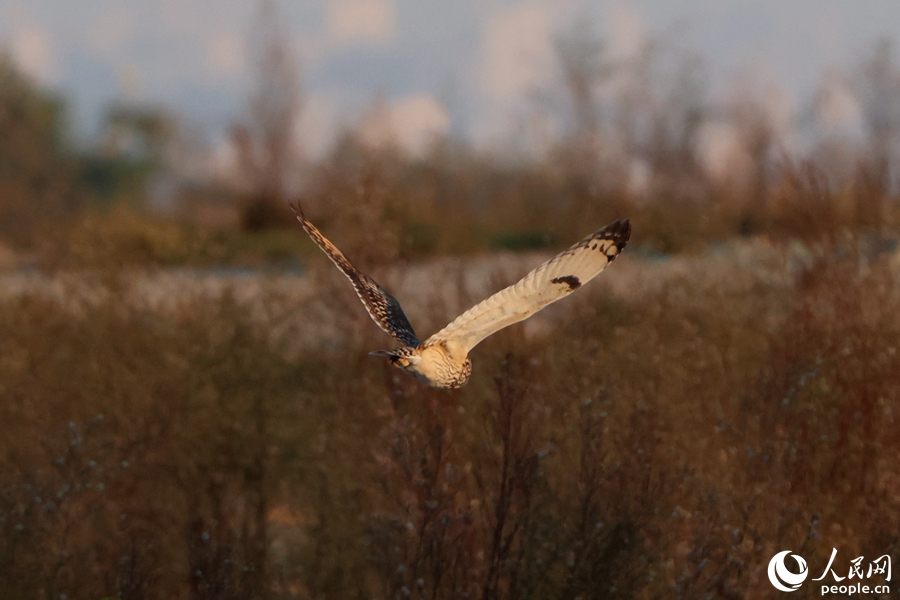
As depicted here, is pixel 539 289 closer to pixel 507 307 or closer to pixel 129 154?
pixel 507 307

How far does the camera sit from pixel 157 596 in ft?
16.5

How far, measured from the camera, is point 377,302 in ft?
13.6

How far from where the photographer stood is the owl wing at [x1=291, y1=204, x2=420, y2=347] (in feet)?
13.2

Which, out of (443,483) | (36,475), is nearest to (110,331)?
(36,475)

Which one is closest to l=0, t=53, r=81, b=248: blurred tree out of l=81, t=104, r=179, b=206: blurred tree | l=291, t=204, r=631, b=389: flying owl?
l=81, t=104, r=179, b=206: blurred tree

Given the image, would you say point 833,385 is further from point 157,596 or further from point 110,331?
point 110,331

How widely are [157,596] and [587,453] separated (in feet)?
8.51

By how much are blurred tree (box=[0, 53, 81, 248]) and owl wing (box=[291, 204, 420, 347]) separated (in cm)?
2525

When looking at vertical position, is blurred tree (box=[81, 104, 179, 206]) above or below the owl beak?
above

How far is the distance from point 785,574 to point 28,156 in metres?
38.8

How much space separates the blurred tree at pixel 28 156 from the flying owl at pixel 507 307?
85.9ft

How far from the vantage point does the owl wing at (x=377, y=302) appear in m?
4.03

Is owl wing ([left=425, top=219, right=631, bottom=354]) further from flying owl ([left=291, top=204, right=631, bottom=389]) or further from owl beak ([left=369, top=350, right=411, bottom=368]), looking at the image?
owl beak ([left=369, top=350, right=411, bottom=368])

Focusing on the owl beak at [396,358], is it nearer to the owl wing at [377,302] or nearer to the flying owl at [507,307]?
the flying owl at [507,307]
